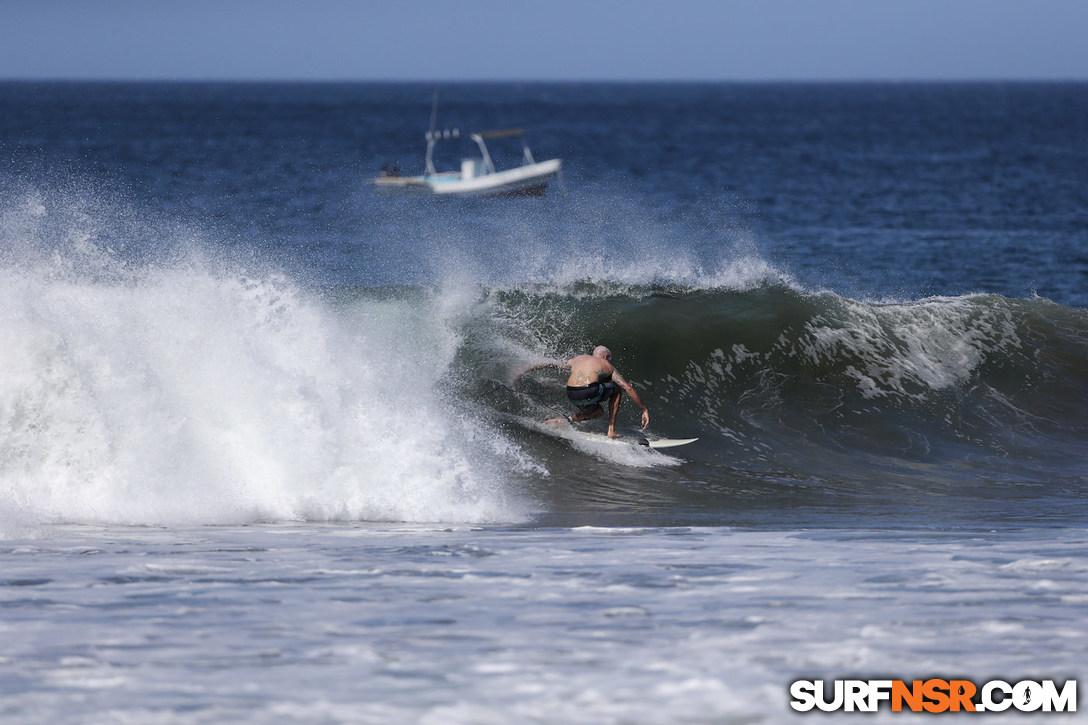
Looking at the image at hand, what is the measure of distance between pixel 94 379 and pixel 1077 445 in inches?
413

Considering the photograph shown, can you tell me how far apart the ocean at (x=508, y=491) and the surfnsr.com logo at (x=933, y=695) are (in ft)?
0.29

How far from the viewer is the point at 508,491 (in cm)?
1034

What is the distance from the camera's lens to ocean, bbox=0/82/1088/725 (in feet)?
18.4

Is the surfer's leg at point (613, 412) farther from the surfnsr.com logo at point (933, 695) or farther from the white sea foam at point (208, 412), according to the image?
the surfnsr.com logo at point (933, 695)

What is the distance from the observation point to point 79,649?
5.85 meters

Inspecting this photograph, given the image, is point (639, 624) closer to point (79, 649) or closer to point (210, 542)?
point (79, 649)

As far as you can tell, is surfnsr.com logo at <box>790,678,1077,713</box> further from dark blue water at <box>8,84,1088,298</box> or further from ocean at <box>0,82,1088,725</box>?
dark blue water at <box>8,84,1088,298</box>

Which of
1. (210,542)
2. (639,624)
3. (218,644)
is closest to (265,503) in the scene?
(210,542)

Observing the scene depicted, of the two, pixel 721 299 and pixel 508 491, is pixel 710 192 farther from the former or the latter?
pixel 508 491

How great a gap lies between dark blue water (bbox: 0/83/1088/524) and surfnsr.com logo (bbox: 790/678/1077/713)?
4418 millimetres

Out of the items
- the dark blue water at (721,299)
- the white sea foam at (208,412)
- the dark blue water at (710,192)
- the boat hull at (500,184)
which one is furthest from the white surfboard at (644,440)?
the boat hull at (500,184)

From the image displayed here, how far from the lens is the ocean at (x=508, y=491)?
5605mm

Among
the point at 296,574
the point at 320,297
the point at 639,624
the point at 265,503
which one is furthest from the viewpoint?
the point at 320,297

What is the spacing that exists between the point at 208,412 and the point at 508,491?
2.79 m
